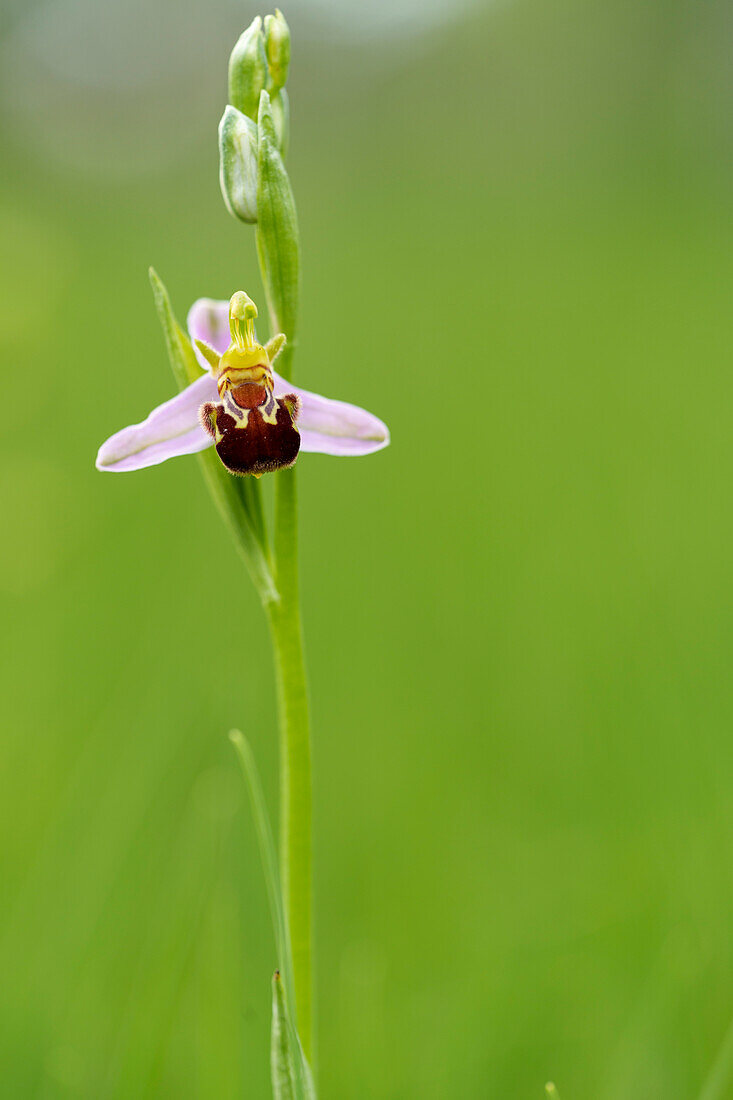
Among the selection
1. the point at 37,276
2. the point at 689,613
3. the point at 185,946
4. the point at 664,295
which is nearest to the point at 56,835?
the point at 185,946

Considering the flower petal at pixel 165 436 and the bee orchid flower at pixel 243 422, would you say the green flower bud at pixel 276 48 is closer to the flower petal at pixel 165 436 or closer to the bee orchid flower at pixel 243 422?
the bee orchid flower at pixel 243 422

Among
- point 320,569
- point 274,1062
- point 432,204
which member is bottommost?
point 274,1062

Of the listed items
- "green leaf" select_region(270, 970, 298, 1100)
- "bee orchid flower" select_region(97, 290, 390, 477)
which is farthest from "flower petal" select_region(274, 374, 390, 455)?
"green leaf" select_region(270, 970, 298, 1100)

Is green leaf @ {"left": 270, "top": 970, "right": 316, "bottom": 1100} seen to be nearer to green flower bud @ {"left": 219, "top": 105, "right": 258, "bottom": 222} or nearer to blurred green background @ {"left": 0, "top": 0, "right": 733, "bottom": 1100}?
blurred green background @ {"left": 0, "top": 0, "right": 733, "bottom": 1100}

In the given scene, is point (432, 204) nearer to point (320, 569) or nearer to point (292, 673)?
point (320, 569)

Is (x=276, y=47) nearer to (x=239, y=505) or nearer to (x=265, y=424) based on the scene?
(x=265, y=424)

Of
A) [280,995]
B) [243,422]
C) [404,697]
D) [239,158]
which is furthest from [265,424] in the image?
[404,697]

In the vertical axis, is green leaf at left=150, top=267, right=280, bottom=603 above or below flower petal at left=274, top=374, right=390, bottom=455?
below
